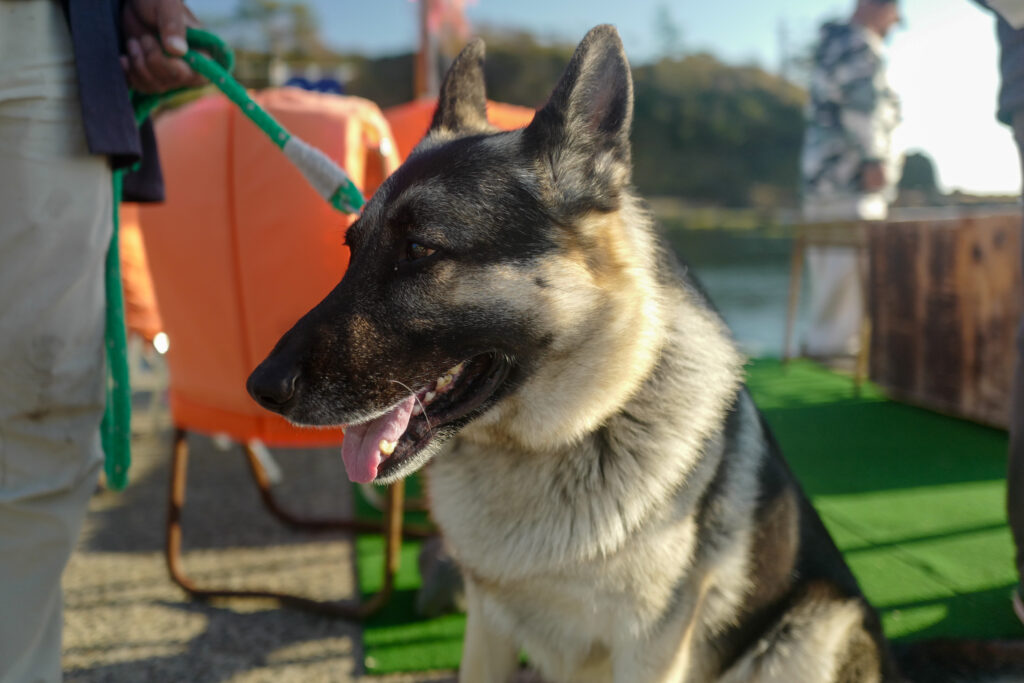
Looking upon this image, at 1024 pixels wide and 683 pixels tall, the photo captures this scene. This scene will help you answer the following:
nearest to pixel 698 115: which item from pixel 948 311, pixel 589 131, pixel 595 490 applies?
pixel 948 311

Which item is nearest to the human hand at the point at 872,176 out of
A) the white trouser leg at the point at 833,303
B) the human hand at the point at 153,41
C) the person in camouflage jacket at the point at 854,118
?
the person in camouflage jacket at the point at 854,118

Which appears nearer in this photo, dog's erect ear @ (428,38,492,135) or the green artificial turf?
dog's erect ear @ (428,38,492,135)

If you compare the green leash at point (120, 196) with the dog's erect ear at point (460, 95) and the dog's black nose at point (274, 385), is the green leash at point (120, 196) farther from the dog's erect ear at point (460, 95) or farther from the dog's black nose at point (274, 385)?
the dog's black nose at point (274, 385)

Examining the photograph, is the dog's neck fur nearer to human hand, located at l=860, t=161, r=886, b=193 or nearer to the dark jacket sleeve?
the dark jacket sleeve

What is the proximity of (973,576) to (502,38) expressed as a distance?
163ft

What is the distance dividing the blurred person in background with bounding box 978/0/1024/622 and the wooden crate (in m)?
2.22

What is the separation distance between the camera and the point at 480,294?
138 centimetres

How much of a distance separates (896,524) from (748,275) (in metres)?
12.8

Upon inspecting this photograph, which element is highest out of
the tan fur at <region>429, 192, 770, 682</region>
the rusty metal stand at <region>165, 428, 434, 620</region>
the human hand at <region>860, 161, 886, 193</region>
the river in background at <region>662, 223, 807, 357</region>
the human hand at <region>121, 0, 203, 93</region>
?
the human hand at <region>121, 0, 203, 93</region>

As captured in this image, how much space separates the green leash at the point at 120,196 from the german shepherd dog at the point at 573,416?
0.27m

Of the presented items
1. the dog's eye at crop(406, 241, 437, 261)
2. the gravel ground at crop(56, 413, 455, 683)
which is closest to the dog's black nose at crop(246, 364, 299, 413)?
the dog's eye at crop(406, 241, 437, 261)

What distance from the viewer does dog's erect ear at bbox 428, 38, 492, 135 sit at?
1.76m

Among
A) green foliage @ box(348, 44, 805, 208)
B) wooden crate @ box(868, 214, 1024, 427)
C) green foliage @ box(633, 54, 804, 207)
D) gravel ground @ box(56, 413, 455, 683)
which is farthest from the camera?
green foliage @ box(348, 44, 805, 208)

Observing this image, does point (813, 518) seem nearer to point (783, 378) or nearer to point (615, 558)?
point (615, 558)
